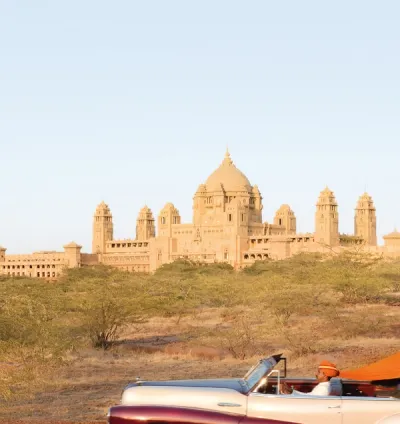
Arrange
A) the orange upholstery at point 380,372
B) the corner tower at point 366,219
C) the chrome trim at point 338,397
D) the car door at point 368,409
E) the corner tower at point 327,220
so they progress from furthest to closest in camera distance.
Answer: the corner tower at point 366,219 → the corner tower at point 327,220 → the orange upholstery at point 380,372 → the chrome trim at point 338,397 → the car door at point 368,409

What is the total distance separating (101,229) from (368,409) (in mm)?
158200

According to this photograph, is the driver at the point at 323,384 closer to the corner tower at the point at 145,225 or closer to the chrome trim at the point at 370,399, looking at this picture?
the chrome trim at the point at 370,399

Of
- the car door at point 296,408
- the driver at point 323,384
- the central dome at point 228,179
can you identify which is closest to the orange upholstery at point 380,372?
the driver at point 323,384

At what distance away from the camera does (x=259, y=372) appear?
10039 mm

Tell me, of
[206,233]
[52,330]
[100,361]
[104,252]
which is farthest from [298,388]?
[104,252]

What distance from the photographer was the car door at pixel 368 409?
9.62 metres

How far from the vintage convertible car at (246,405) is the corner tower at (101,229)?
15565 centimetres

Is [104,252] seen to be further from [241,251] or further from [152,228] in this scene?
[241,251]

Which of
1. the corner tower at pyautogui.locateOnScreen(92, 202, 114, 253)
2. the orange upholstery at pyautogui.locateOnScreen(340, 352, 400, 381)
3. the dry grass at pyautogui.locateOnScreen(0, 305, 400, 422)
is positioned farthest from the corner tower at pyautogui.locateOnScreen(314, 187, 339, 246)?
the orange upholstery at pyautogui.locateOnScreen(340, 352, 400, 381)

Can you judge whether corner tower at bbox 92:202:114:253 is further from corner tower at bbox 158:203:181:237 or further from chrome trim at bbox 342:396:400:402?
chrome trim at bbox 342:396:400:402

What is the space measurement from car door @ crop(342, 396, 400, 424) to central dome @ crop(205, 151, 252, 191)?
491 feet

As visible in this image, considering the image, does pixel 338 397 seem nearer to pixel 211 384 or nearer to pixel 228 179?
pixel 211 384

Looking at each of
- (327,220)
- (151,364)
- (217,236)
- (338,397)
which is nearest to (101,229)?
(217,236)

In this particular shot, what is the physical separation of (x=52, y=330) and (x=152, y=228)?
5688 inches
